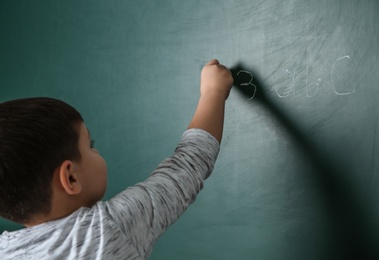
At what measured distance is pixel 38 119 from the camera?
0.65m

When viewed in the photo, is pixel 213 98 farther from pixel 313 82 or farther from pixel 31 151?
pixel 31 151

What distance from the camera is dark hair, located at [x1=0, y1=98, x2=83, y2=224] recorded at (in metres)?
0.63

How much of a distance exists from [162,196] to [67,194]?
0.47 feet

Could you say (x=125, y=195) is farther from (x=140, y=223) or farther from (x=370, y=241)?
(x=370, y=241)

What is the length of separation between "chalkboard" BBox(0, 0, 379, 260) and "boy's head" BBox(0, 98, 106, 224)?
0.37 meters

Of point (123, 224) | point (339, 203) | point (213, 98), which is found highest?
point (213, 98)

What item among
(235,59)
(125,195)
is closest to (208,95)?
(235,59)

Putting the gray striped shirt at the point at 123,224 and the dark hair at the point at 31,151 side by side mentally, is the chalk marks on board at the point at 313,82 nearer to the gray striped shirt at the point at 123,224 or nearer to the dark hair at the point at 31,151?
the gray striped shirt at the point at 123,224

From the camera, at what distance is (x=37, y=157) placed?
638mm

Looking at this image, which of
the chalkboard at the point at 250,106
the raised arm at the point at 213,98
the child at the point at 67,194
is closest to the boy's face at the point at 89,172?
the child at the point at 67,194

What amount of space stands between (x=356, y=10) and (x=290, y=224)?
421 millimetres

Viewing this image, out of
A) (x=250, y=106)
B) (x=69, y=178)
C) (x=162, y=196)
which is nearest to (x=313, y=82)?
(x=250, y=106)

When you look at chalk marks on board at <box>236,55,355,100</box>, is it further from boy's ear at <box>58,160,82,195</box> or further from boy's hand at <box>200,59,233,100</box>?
boy's ear at <box>58,160,82,195</box>

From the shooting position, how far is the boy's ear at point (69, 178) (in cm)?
65
